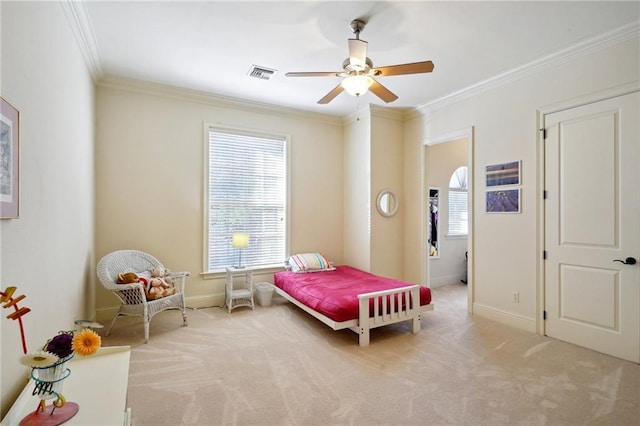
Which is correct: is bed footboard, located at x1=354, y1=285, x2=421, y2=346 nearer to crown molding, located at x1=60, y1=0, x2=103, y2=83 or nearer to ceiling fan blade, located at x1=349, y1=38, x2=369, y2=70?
ceiling fan blade, located at x1=349, y1=38, x2=369, y2=70

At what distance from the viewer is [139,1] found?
2398 mm

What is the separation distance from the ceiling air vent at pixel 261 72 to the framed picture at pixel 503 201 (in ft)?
9.72

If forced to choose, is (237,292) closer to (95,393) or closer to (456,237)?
(95,393)

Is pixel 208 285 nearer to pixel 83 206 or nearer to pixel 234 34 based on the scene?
pixel 83 206

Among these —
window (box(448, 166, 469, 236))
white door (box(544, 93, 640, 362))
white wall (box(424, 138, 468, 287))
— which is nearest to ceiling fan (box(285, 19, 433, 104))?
white door (box(544, 93, 640, 362))

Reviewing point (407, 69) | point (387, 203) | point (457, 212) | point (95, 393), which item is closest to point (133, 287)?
point (95, 393)

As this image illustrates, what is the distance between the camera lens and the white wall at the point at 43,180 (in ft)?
4.59

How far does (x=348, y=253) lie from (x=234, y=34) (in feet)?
11.6

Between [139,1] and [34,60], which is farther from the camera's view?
[139,1]

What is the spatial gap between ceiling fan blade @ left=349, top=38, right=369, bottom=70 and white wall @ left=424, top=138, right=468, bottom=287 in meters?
3.44

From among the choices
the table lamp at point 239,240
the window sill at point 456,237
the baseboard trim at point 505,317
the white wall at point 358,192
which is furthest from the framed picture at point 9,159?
the window sill at point 456,237

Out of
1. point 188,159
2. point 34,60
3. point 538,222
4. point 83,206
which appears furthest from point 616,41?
point 83,206

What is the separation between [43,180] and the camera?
1848 mm

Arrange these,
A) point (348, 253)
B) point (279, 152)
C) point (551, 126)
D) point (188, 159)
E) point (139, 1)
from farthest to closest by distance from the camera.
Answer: point (348, 253) < point (279, 152) < point (188, 159) < point (551, 126) < point (139, 1)
